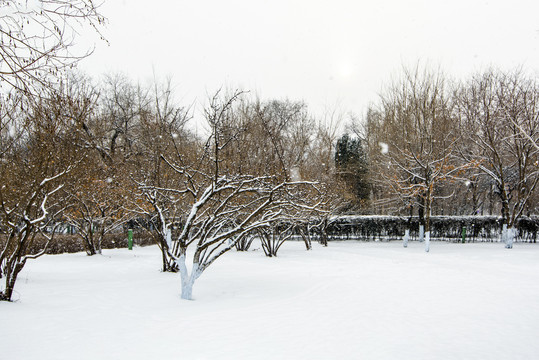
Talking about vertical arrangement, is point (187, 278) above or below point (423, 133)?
below

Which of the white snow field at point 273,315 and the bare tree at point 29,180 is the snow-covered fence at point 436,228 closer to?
the white snow field at point 273,315

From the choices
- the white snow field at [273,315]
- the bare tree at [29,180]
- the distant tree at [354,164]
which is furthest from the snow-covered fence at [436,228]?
the bare tree at [29,180]

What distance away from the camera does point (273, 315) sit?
229 inches

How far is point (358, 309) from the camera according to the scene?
622cm

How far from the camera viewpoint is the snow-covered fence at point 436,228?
19.3m

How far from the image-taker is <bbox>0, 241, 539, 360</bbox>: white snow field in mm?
4391

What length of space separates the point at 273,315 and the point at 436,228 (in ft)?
58.5

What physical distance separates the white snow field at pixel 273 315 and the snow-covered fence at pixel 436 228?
10.5 metres

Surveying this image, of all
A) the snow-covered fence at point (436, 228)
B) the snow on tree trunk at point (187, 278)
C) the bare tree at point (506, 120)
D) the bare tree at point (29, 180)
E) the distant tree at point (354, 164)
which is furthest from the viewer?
the distant tree at point (354, 164)

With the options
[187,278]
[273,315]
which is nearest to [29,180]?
[187,278]

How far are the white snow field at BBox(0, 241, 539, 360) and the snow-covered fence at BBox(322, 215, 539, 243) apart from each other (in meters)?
10.5

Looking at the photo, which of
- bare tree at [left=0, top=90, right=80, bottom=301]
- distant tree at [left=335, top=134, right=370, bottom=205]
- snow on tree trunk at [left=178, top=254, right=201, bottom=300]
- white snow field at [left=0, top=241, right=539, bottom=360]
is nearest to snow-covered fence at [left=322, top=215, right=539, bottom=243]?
distant tree at [left=335, top=134, right=370, bottom=205]

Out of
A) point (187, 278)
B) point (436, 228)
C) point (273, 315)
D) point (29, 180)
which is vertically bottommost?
point (273, 315)

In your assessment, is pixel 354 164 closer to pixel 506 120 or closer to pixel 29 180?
pixel 506 120
